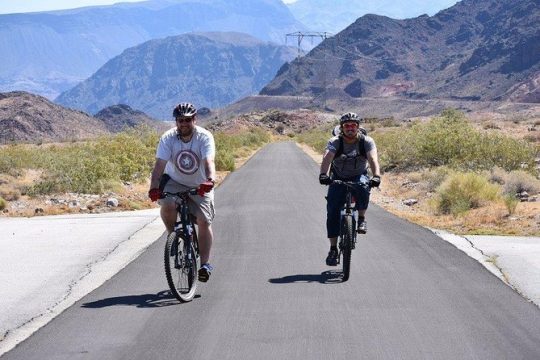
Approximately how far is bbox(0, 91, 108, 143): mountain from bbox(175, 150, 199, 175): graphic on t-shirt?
323ft

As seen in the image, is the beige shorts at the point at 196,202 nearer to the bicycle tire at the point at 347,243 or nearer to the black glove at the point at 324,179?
the black glove at the point at 324,179

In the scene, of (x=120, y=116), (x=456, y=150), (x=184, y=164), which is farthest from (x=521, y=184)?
(x=120, y=116)

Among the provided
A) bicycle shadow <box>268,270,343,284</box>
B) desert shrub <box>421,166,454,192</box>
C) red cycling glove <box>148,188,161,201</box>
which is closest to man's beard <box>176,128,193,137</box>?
red cycling glove <box>148,188,161,201</box>

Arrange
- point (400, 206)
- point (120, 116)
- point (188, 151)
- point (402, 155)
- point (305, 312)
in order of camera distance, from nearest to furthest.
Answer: point (305, 312) < point (188, 151) < point (400, 206) < point (402, 155) < point (120, 116)

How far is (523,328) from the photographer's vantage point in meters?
7.70

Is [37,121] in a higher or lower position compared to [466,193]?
lower

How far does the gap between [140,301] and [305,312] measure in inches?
75.3

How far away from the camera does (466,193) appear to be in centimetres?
1955

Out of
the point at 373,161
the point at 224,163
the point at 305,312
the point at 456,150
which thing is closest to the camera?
the point at 305,312

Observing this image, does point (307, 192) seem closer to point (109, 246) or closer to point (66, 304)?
point (109, 246)

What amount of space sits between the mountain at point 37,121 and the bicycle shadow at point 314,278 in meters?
97.6

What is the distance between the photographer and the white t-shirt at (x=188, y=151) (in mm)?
8977

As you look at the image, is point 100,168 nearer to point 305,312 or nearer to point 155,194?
point 155,194

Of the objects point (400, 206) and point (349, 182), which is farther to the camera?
point (400, 206)
